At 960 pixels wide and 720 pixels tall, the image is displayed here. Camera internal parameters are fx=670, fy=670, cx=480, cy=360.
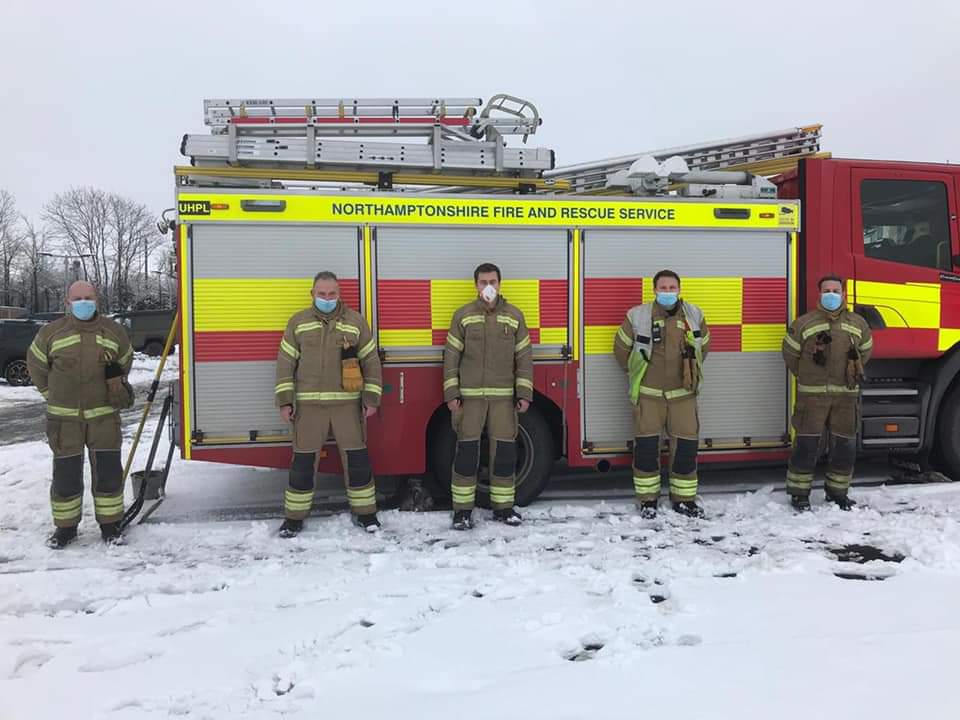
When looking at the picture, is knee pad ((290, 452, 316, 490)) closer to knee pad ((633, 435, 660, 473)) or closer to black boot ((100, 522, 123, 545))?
black boot ((100, 522, 123, 545))

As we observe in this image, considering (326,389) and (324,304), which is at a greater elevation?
(324,304)

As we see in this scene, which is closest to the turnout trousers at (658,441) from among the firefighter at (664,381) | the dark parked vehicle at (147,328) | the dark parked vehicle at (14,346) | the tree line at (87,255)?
the firefighter at (664,381)

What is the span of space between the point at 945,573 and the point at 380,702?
3.26m

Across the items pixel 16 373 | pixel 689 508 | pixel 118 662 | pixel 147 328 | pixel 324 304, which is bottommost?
pixel 118 662

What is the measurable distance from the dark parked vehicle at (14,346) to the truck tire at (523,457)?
14761mm

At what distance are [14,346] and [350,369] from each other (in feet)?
50.4

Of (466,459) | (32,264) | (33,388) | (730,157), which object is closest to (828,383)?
(730,157)

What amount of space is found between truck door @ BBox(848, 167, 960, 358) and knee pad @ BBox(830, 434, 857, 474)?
0.83 meters

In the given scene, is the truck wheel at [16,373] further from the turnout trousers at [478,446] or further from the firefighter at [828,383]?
the firefighter at [828,383]

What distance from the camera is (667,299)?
4.91m

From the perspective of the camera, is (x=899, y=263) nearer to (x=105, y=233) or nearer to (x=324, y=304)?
(x=324, y=304)

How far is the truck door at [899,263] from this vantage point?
17.5ft

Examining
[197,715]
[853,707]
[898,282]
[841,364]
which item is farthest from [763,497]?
[197,715]

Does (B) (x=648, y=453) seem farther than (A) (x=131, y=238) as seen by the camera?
No
